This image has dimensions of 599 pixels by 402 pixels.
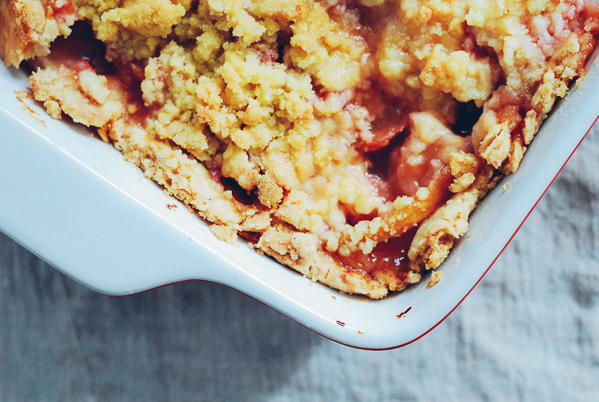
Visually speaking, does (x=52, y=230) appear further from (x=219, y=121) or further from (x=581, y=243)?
→ (x=581, y=243)

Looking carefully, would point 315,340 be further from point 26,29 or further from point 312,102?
point 26,29

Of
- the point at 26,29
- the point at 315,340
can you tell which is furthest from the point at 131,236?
the point at 315,340

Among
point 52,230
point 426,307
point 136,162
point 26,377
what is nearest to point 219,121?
point 136,162

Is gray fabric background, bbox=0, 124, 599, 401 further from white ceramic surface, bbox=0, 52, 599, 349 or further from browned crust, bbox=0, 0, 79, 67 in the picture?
browned crust, bbox=0, 0, 79, 67

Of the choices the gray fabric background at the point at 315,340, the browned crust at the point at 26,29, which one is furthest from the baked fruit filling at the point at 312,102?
the gray fabric background at the point at 315,340

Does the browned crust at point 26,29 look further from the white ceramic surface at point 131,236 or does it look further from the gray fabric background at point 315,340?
the gray fabric background at point 315,340

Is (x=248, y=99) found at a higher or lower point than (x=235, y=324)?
higher

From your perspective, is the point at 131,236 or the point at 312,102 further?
the point at 312,102
